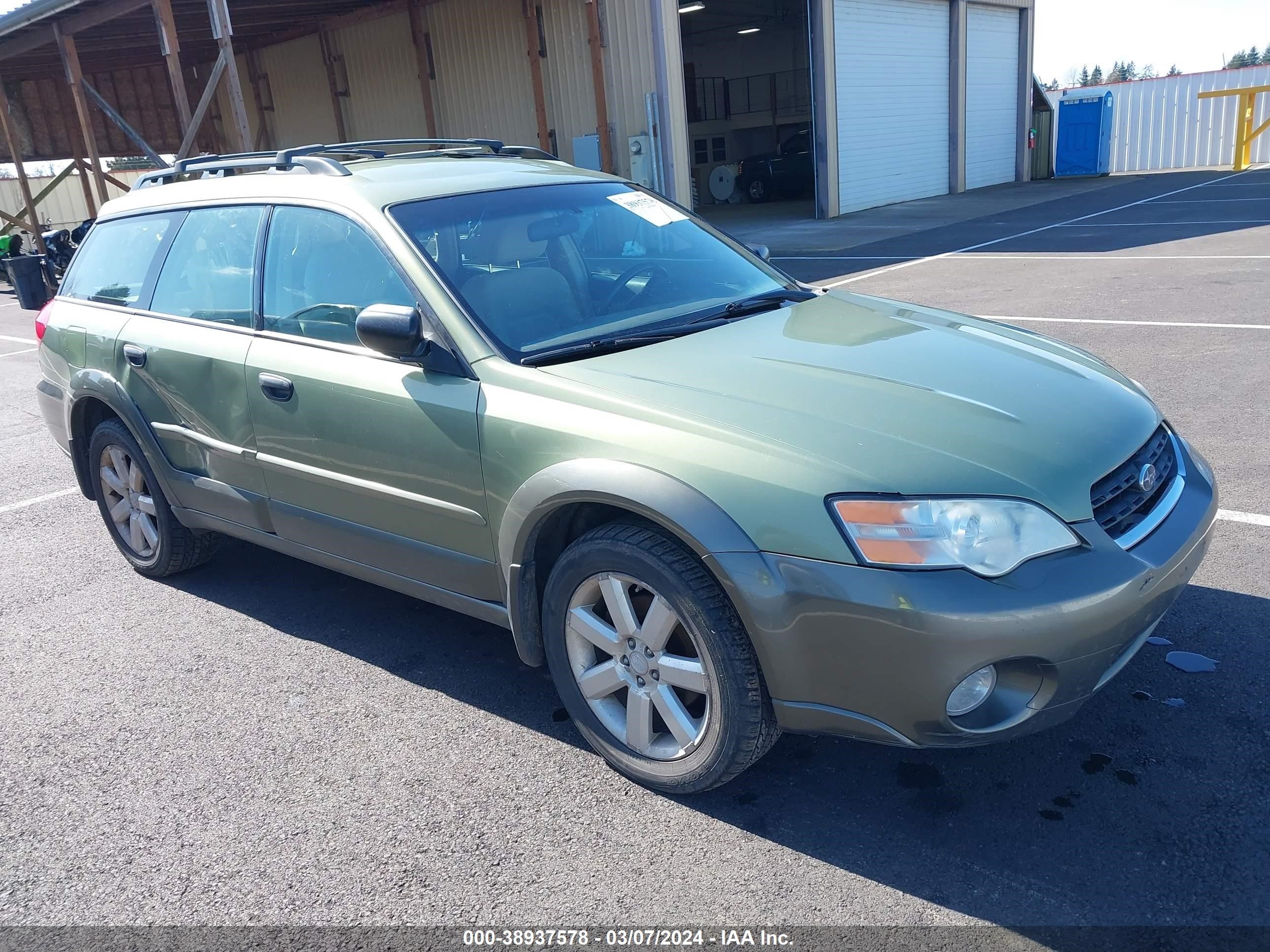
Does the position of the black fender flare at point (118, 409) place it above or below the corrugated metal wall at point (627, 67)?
below

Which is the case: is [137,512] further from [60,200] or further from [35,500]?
[60,200]

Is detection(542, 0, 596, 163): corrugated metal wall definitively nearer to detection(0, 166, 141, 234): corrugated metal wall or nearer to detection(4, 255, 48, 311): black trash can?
detection(4, 255, 48, 311): black trash can

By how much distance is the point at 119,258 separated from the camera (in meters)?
4.64

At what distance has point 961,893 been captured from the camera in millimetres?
2412

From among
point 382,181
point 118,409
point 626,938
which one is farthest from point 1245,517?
point 118,409

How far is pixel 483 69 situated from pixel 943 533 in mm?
18423

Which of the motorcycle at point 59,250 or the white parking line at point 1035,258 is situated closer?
the white parking line at point 1035,258

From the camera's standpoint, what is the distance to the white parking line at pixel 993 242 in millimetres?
12148

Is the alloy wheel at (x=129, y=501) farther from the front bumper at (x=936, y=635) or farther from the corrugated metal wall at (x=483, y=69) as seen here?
the corrugated metal wall at (x=483, y=69)

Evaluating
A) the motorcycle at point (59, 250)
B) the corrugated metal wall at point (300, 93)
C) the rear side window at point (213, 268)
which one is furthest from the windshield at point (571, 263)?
the corrugated metal wall at point (300, 93)

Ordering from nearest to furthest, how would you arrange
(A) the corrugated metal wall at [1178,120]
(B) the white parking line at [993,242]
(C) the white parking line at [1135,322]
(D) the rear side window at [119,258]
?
(D) the rear side window at [119,258], (C) the white parking line at [1135,322], (B) the white parking line at [993,242], (A) the corrugated metal wall at [1178,120]

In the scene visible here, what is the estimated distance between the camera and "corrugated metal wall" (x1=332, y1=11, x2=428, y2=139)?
20000 millimetres

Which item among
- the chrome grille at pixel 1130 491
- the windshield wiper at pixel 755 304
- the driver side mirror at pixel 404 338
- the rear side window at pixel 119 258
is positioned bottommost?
the chrome grille at pixel 1130 491

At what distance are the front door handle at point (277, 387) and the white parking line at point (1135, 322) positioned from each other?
530cm
